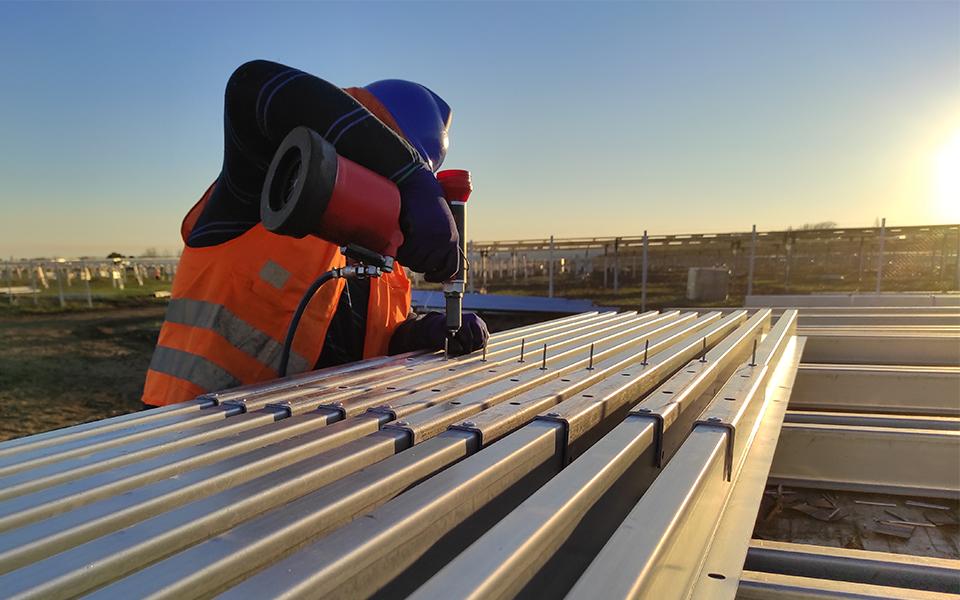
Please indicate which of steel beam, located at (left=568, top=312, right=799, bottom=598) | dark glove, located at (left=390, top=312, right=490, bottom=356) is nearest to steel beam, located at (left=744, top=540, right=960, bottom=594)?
steel beam, located at (left=568, top=312, right=799, bottom=598)

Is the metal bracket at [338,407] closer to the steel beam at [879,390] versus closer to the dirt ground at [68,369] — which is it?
the steel beam at [879,390]

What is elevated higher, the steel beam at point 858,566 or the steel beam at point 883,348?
the steel beam at point 883,348

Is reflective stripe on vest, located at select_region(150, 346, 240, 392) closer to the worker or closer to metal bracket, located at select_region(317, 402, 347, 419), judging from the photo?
the worker

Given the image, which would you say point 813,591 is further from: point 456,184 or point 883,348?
point 883,348

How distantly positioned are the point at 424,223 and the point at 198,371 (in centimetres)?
111

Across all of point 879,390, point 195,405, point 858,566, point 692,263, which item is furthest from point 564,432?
point 692,263

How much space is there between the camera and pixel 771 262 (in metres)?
41.7

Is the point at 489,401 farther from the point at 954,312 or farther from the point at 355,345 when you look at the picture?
the point at 954,312

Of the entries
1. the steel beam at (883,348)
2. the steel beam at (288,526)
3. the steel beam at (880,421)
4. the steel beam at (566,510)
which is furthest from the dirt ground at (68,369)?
the steel beam at (883,348)

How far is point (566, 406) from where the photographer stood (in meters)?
1.47

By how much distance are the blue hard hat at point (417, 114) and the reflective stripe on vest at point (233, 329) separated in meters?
1.03

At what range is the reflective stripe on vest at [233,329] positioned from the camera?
2129mm

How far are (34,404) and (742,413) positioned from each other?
8607 millimetres

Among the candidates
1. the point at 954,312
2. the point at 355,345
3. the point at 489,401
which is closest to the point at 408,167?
the point at 489,401
